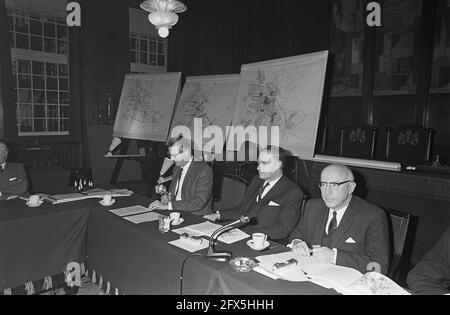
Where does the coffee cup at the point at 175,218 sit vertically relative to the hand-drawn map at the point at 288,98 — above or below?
below

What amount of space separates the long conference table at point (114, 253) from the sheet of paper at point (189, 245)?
4 centimetres

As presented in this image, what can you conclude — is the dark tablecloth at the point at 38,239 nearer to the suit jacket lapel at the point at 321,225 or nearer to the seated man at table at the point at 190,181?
the seated man at table at the point at 190,181

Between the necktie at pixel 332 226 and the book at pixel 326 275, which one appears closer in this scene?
the book at pixel 326 275

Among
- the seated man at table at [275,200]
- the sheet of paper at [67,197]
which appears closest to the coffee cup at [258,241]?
the seated man at table at [275,200]

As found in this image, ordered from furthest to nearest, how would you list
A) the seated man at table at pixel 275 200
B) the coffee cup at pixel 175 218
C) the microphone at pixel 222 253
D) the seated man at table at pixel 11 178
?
1. the seated man at table at pixel 11 178
2. the seated man at table at pixel 275 200
3. the coffee cup at pixel 175 218
4. the microphone at pixel 222 253

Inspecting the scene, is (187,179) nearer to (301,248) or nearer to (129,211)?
(129,211)

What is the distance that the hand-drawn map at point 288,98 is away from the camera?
397cm

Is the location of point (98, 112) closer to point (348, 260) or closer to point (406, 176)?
point (406, 176)

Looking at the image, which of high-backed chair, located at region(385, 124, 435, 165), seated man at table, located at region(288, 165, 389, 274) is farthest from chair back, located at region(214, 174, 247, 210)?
high-backed chair, located at region(385, 124, 435, 165)

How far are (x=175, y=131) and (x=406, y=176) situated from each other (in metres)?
3.72

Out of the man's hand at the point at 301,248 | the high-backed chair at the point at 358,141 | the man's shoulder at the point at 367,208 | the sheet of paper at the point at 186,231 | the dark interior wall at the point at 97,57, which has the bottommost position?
the sheet of paper at the point at 186,231

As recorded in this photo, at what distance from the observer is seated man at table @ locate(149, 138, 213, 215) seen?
10.3 ft

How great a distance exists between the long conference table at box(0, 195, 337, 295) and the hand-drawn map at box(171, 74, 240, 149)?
262cm

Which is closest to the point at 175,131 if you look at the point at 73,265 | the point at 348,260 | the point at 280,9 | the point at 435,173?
the point at 280,9
